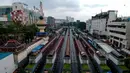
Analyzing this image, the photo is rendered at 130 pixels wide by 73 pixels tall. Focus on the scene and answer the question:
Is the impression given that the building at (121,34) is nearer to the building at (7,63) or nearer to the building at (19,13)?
the building at (7,63)

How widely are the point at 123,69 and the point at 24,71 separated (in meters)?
14.6

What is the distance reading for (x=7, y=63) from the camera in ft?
77.9

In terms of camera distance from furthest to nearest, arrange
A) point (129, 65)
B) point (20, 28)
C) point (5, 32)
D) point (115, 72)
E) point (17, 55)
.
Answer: point (20, 28)
point (5, 32)
point (17, 55)
point (115, 72)
point (129, 65)

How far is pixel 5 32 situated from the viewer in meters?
53.7

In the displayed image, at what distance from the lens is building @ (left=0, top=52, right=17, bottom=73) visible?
22.1 m

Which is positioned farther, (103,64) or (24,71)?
(103,64)

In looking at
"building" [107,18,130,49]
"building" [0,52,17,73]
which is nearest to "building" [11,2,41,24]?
"building" [107,18,130,49]

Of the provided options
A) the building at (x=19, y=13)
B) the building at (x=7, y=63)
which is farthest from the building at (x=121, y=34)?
the building at (x=19, y=13)

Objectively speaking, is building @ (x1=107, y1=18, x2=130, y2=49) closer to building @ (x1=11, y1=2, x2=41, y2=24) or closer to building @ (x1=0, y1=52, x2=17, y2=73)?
building @ (x1=0, y1=52, x2=17, y2=73)

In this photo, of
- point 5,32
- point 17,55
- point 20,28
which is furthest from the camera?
point 20,28

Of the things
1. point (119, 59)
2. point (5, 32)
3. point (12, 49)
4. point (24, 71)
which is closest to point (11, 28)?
point (5, 32)

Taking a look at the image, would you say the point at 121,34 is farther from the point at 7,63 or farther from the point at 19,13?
the point at 19,13

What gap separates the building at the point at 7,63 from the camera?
22.1 m

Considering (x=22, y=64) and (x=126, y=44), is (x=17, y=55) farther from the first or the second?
(x=126, y=44)
